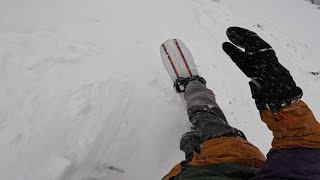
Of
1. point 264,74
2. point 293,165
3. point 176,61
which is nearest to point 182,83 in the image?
point 176,61

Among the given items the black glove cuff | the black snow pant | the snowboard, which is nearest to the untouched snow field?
the snowboard

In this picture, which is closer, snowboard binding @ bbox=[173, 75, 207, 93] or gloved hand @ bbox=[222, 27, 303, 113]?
gloved hand @ bbox=[222, 27, 303, 113]

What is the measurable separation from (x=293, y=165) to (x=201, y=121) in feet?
3.58

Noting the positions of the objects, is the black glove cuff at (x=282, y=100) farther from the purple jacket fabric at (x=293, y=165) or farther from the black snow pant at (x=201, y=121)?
the black snow pant at (x=201, y=121)

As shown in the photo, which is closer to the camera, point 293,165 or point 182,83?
point 293,165

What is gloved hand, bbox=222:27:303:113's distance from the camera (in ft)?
6.60

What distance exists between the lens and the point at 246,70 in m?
2.25

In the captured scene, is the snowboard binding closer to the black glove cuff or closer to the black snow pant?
the black snow pant

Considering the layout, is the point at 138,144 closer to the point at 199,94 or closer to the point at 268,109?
the point at 199,94

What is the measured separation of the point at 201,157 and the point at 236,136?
0.45 meters

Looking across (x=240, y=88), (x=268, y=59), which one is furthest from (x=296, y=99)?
(x=240, y=88)

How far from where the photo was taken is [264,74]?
6.95 ft

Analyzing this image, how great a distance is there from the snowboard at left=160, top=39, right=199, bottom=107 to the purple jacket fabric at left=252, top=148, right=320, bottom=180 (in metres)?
1.70

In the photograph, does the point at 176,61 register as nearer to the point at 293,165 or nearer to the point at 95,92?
the point at 95,92
